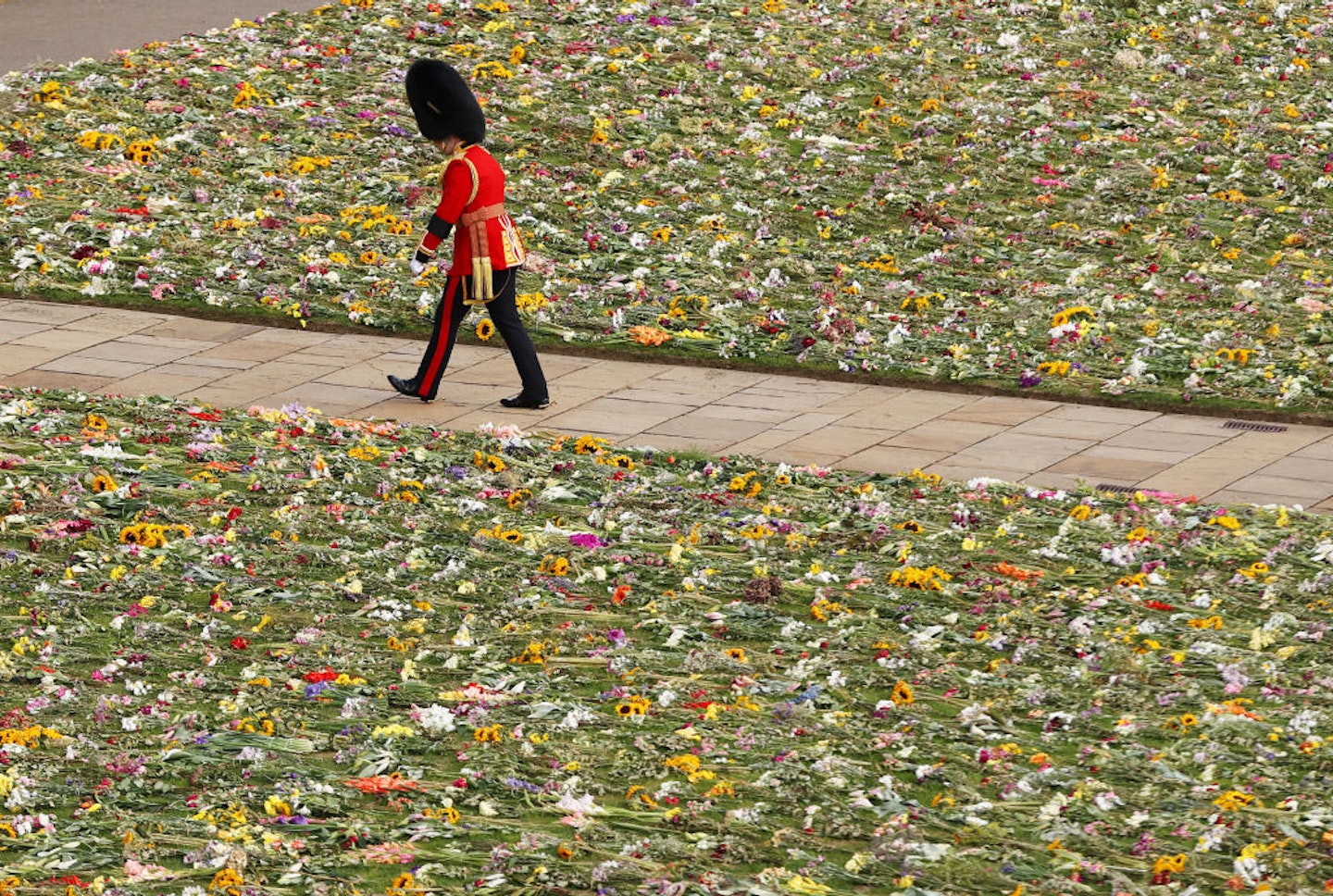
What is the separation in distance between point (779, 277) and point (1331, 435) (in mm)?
3420

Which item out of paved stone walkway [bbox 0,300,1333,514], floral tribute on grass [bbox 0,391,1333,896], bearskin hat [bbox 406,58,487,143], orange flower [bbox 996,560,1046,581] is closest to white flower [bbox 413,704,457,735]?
floral tribute on grass [bbox 0,391,1333,896]

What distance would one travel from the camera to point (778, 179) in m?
13.2

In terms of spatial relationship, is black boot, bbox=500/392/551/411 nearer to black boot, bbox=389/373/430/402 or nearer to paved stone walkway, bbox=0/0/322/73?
black boot, bbox=389/373/430/402

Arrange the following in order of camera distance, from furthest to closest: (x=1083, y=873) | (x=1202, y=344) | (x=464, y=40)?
(x=464, y=40)
(x=1202, y=344)
(x=1083, y=873)

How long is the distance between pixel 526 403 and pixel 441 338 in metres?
0.52

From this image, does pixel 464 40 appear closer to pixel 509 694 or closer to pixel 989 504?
pixel 989 504


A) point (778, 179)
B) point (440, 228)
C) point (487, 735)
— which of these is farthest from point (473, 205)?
point (778, 179)

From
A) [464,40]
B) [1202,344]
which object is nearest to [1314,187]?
[1202,344]

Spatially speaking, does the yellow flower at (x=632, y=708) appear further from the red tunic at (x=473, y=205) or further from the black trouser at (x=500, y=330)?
the red tunic at (x=473, y=205)

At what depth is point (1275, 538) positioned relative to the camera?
7.87 meters

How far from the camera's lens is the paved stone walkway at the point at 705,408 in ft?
29.7

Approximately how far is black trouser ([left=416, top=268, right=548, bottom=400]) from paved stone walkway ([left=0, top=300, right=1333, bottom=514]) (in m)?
0.16

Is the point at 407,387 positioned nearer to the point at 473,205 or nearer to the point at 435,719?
the point at 473,205

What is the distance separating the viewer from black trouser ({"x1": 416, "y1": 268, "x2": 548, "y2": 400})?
32.1ft
